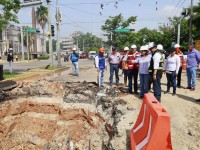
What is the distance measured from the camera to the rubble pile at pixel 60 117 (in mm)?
8047

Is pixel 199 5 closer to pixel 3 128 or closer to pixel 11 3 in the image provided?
pixel 11 3

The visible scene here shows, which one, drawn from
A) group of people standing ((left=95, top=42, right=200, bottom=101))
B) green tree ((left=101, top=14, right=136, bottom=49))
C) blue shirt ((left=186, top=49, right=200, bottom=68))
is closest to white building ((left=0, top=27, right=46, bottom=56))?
green tree ((left=101, top=14, right=136, bottom=49))

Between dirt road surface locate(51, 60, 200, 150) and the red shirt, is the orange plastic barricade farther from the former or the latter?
the red shirt

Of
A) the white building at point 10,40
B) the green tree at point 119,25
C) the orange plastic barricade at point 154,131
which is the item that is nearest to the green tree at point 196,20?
the green tree at point 119,25

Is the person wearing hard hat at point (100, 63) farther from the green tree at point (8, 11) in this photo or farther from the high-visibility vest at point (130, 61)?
the green tree at point (8, 11)

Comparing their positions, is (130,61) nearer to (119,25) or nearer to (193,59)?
(193,59)

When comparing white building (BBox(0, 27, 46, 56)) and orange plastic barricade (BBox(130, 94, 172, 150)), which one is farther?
white building (BBox(0, 27, 46, 56))

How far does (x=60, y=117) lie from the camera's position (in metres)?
9.47

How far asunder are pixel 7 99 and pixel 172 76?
624 cm

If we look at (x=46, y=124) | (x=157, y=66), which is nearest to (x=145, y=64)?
(x=157, y=66)

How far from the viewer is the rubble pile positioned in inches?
317

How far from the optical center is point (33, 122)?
9359mm

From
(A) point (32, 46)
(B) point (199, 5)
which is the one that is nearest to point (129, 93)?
(B) point (199, 5)

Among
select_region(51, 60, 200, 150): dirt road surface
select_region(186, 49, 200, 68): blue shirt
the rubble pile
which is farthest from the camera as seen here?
select_region(186, 49, 200, 68): blue shirt
